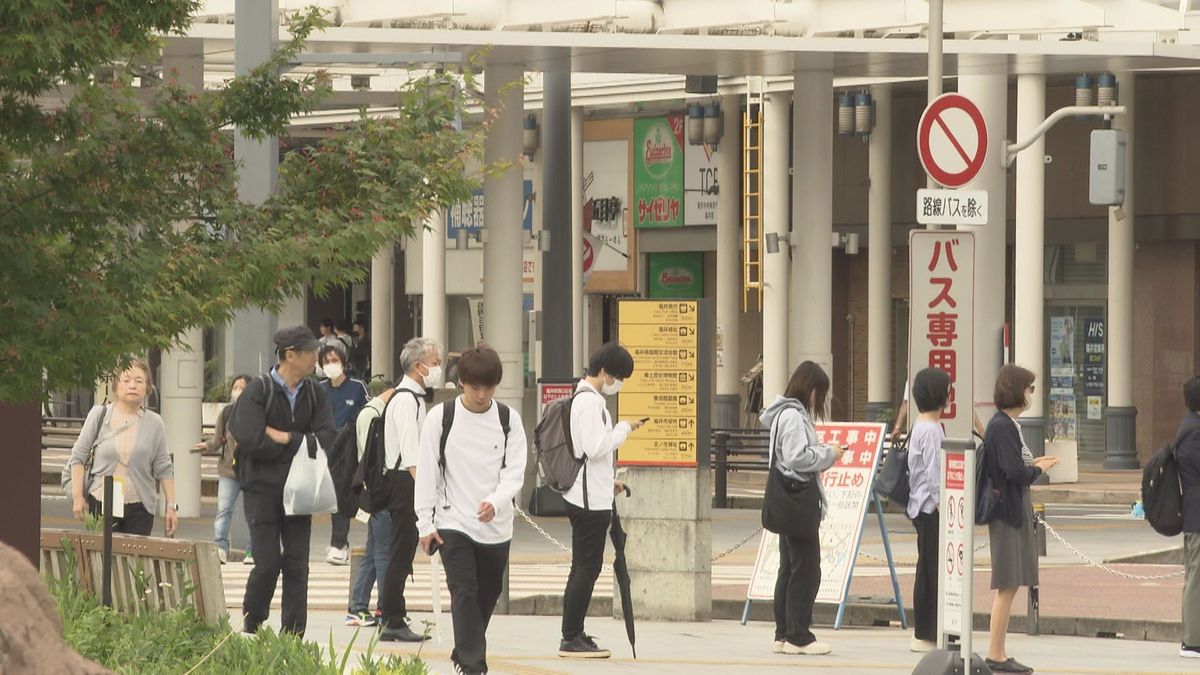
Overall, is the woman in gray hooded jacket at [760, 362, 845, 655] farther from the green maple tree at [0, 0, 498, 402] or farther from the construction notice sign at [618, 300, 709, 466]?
the green maple tree at [0, 0, 498, 402]

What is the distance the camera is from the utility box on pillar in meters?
22.4

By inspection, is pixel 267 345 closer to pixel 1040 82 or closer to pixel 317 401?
pixel 317 401

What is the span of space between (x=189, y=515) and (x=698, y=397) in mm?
9462

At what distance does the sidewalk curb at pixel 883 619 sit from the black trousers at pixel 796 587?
2402mm

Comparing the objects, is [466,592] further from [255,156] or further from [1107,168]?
[1107,168]

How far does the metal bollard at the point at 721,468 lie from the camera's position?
86.5 ft

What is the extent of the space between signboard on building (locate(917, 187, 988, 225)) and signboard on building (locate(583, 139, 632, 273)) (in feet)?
94.2

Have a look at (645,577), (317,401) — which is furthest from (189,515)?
(317,401)

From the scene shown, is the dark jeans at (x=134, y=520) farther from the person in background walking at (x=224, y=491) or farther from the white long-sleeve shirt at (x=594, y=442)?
the person in background walking at (x=224, y=491)

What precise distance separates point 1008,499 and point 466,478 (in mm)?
3300

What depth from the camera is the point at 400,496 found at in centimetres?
1361

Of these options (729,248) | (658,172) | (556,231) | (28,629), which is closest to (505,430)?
(28,629)

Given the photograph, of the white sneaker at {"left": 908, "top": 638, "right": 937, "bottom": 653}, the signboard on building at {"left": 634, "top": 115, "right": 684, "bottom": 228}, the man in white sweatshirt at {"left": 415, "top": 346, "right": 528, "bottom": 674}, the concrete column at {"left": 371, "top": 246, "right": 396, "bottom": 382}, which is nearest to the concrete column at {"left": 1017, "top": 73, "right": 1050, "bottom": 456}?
the signboard on building at {"left": 634, "top": 115, "right": 684, "bottom": 228}

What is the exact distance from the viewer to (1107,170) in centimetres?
2245
